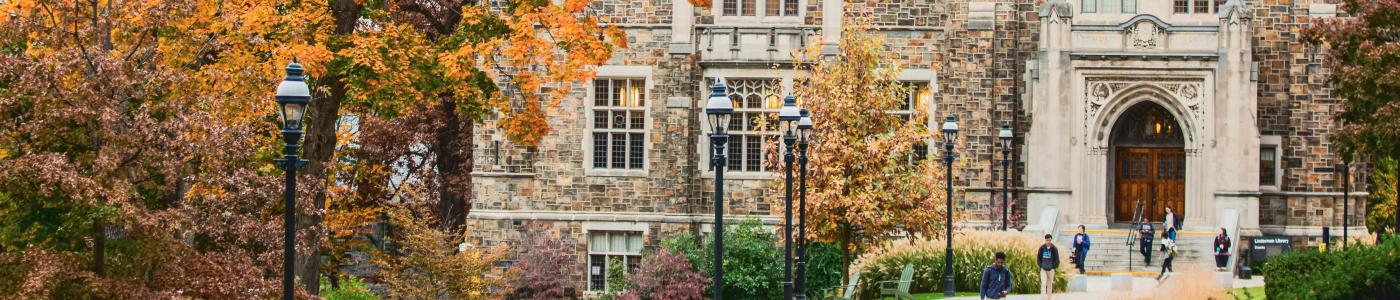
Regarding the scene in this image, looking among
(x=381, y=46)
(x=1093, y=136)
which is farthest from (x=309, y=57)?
(x=1093, y=136)

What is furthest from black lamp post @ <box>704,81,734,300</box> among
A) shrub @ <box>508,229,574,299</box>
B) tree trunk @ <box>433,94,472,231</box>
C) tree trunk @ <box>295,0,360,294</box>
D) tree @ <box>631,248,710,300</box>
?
tree trunk @ <box>433,94,472,231</box>

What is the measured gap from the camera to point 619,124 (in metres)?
39.8

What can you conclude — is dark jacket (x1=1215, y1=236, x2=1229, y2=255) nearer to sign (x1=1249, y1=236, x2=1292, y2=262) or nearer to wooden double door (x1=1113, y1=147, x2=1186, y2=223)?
sign (x1=1249, y1=236, x2=1292, y2=262)

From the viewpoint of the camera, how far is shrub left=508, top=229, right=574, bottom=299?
3800cm

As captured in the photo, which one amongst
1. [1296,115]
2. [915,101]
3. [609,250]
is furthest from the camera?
[1296,115]

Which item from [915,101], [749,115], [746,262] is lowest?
[746,262]

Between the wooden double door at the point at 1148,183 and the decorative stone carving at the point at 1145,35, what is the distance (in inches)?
144

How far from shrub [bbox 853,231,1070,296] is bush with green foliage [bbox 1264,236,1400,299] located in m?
10.2

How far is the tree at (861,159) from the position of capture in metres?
30.8

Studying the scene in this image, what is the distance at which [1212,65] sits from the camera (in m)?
39.4

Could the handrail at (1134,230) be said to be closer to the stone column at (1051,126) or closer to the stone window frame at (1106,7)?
the stone column at (1051,126)

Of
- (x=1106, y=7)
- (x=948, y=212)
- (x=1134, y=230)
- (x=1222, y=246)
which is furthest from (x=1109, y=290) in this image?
(x=1106, y=7)

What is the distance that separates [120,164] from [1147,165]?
26907 mm

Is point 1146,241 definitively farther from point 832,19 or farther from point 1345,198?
point 832,19
